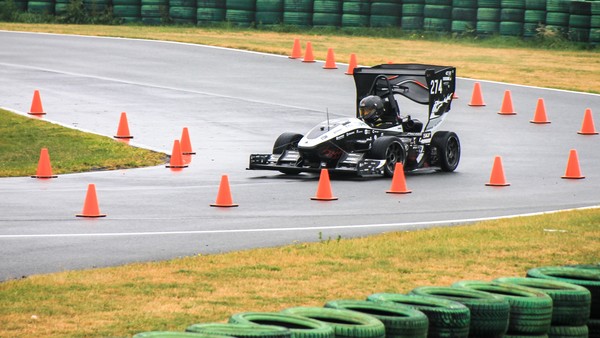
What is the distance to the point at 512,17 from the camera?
39500 mm

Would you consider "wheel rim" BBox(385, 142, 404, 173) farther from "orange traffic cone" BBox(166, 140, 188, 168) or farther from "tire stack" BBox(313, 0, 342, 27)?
"tire stack" BBox(313, 0, 342, 27)

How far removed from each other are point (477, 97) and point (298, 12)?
13556 mm

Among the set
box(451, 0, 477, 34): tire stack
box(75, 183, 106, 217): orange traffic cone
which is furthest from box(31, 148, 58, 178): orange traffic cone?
box(451, 0, 477, 34): tire stack

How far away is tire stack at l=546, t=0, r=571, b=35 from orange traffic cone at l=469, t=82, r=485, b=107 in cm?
960

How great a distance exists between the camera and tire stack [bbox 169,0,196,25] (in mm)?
43319

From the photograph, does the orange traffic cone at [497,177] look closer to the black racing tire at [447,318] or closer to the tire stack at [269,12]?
the black racing tire at [447,318]

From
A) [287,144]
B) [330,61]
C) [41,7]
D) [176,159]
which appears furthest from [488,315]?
[41,7]

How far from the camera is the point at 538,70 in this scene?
3606cm

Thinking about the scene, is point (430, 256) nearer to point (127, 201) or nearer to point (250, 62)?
point (127, 201)

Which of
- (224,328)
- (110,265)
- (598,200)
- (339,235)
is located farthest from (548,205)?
(224,328)

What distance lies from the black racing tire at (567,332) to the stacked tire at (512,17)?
30365mm

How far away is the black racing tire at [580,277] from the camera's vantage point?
998 cm

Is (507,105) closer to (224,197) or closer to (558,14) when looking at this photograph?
(558,14)

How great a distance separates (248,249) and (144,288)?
103 inches
